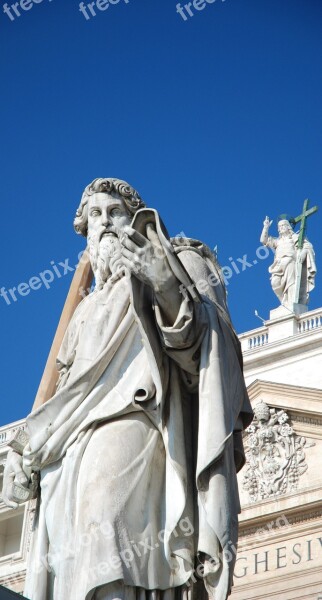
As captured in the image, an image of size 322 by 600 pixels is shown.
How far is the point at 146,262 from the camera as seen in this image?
4.50 meters

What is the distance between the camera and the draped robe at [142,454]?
431 centimetres

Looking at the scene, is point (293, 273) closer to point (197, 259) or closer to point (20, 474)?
point (197, 259)

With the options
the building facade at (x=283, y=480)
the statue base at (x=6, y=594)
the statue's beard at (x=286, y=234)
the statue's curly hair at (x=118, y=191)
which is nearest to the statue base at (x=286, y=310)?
the building facade at (x=283, y=480)

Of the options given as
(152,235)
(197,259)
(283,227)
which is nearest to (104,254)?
(197,259)

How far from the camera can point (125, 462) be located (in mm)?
4465

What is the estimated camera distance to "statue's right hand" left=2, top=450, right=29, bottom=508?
4766 millimetres

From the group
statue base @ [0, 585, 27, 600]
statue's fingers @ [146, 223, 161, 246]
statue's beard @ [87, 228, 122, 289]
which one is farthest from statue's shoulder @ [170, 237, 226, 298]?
statue base @ [0, 585, 27, 600]

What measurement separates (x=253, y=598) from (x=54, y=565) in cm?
2018

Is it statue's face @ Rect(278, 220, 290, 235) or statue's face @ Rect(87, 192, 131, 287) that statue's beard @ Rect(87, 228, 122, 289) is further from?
statue's face @ Rect(278, 220, 290, 235)

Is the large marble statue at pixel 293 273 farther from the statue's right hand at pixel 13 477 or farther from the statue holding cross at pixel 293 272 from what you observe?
the statue's right hand at pixel 13 477

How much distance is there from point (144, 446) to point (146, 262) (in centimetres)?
59

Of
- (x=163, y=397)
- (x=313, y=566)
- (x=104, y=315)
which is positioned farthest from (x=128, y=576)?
(x=313, y=566)

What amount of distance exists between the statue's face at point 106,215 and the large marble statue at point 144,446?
1.13 ft

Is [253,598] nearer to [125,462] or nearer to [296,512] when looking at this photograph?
[296,512]
